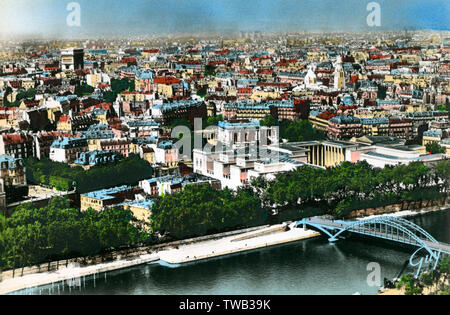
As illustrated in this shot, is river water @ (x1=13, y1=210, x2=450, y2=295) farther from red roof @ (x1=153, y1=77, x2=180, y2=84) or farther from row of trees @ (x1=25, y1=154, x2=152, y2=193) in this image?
red roof @ (x1=153, y1=77, x2=180, y2=84)

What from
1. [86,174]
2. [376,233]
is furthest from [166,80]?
[376,233]

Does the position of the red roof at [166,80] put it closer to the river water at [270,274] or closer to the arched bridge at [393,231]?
the arched bridge at [393,231]

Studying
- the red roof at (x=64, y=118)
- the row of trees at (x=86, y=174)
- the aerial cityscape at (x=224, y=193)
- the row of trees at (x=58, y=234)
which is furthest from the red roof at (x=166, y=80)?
the row of trees at (x=58, y=234)

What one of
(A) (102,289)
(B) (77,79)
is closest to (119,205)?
(A) (102,289)

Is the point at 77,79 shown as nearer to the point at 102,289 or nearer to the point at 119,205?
the point at 119,205

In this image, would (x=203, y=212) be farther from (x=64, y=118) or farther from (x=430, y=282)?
(x=64, y=118)

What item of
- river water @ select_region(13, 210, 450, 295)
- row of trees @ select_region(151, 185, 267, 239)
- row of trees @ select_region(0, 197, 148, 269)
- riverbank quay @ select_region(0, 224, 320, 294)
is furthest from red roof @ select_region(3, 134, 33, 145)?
river water @ select_region(13, 210, 450, 295)
